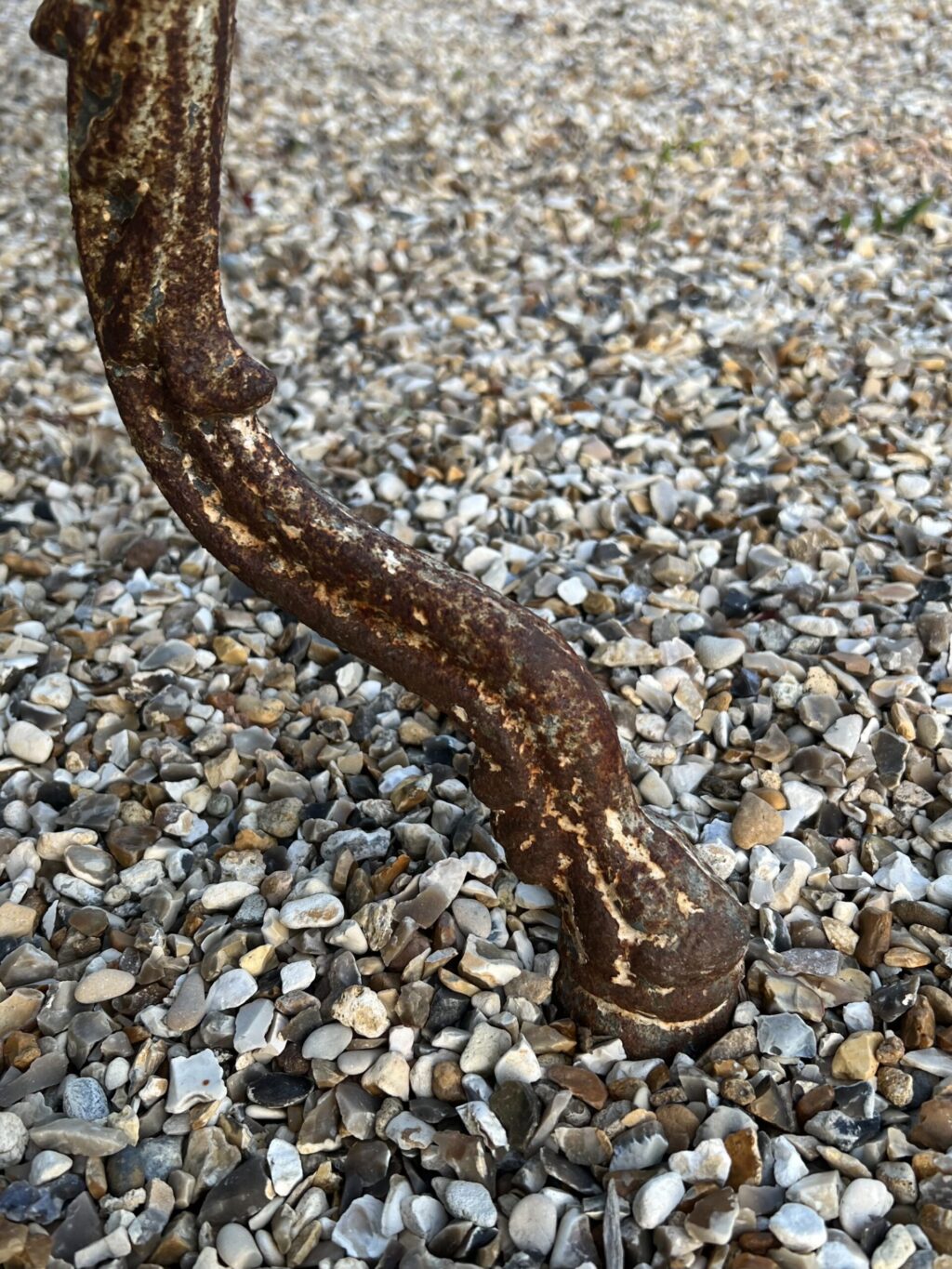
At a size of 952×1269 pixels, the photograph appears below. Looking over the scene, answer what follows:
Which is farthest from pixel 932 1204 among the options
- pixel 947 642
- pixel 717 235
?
pixel 717 235

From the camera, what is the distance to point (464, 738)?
216 cm

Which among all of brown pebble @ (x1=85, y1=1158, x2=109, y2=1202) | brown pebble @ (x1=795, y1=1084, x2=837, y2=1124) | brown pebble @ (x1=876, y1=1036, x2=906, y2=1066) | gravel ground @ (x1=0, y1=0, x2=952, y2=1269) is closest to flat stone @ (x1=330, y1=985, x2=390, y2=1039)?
gravel ground @ (x1=0, y1=0, x2=952, y2=1269)

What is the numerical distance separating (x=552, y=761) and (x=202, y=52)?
923mm

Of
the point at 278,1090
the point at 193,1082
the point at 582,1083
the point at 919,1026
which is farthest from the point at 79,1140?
the point at 919,1026

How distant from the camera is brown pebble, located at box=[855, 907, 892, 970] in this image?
70.5 inches

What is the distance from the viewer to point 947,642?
2.27 metres

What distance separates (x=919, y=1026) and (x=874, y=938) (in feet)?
0.54

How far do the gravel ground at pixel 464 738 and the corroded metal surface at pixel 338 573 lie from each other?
0.60ft

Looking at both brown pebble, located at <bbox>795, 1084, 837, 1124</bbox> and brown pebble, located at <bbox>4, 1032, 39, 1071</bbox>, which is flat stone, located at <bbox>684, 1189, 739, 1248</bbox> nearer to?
brown pebble, located at <bbox>795, 1084, 837, 1124</bbox>

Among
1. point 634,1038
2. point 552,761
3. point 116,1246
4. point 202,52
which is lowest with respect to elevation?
point 116,1246

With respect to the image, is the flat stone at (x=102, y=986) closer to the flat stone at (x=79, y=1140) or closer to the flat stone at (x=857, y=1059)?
the flat stone at (x=79, y=1140)

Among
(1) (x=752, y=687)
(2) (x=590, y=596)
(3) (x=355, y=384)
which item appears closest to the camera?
(1) (x=752, y=687)

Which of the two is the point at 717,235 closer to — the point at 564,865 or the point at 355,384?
the point at 355,384

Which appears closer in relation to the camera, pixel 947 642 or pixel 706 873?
pixel 706 873
